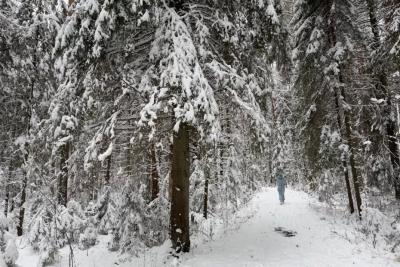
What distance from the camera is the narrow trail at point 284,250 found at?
320 inches

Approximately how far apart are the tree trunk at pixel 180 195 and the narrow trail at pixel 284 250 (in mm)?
462

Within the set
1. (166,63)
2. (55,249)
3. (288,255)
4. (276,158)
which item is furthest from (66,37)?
(276,158)

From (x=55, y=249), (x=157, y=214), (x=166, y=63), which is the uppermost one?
(x=166, y=63)

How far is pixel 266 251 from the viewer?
356 inches

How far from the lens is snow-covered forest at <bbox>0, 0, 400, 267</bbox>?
7.85 meters

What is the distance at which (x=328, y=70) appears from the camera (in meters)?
13.0

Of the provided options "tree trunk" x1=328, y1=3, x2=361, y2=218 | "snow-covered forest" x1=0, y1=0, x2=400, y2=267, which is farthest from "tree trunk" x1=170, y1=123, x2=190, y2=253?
→ "tree trunk" x1=328, y1=3, x2=361, y2=218

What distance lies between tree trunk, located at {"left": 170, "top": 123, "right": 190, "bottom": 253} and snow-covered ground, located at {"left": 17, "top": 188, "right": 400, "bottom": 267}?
0.41 meters

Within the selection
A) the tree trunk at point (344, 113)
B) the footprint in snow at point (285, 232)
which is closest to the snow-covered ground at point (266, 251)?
the footprint in snow at point (285, 232)

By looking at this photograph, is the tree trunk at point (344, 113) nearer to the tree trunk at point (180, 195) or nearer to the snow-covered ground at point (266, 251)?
the snow-covered ground at point (266, 251)

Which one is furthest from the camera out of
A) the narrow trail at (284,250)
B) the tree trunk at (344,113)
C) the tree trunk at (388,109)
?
the tree trunk at (388,109)

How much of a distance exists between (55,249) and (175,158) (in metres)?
5.31

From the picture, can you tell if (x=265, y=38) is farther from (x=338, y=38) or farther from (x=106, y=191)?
(x=106, y=191)

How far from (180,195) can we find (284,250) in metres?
3.13
